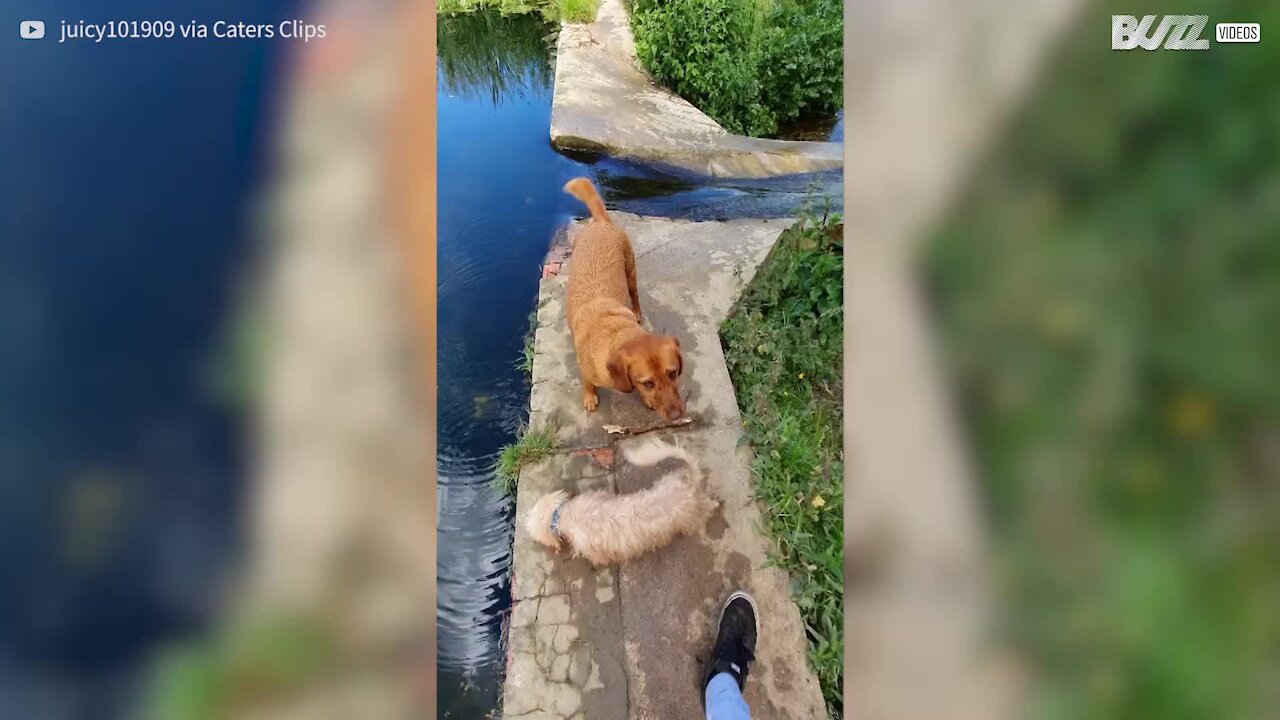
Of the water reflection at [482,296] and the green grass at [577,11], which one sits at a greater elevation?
the green grass at [577,11]

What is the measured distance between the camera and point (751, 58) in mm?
5699

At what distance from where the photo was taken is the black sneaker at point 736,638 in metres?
1.98

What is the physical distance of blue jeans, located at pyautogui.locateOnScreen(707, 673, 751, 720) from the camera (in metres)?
1.77

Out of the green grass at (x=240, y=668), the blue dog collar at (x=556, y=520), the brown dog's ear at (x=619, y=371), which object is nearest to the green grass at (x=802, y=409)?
the brown dog's ear at (x=619, y=371)

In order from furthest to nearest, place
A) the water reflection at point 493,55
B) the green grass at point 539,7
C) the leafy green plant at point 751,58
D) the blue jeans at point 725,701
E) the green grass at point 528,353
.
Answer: the green grass at point 539,7
the water reflection at point 493,55
the leafy green plant at point 751,58
the green grass at point 528,353
the blue jeans at point 725,701

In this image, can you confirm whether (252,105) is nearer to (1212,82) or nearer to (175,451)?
(175,451)

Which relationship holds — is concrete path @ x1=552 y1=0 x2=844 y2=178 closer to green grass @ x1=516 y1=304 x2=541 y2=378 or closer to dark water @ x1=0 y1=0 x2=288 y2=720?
green grass @ x1=516 y1=304 x2=541 y2=378

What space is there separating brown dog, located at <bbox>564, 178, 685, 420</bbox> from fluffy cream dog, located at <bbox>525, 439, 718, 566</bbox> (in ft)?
1.46

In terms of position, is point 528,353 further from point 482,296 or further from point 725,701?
point 725,701

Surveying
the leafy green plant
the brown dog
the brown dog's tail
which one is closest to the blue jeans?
the brown dog

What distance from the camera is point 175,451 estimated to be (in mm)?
783

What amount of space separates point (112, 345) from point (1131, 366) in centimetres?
119

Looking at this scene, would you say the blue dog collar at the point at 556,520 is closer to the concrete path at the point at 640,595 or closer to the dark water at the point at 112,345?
the concrete path at the point at 640,595

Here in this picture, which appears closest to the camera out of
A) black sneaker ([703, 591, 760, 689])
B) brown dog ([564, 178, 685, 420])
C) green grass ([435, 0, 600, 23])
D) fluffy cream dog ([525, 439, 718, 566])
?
black sneaker ([703, 591, 760, 689])
